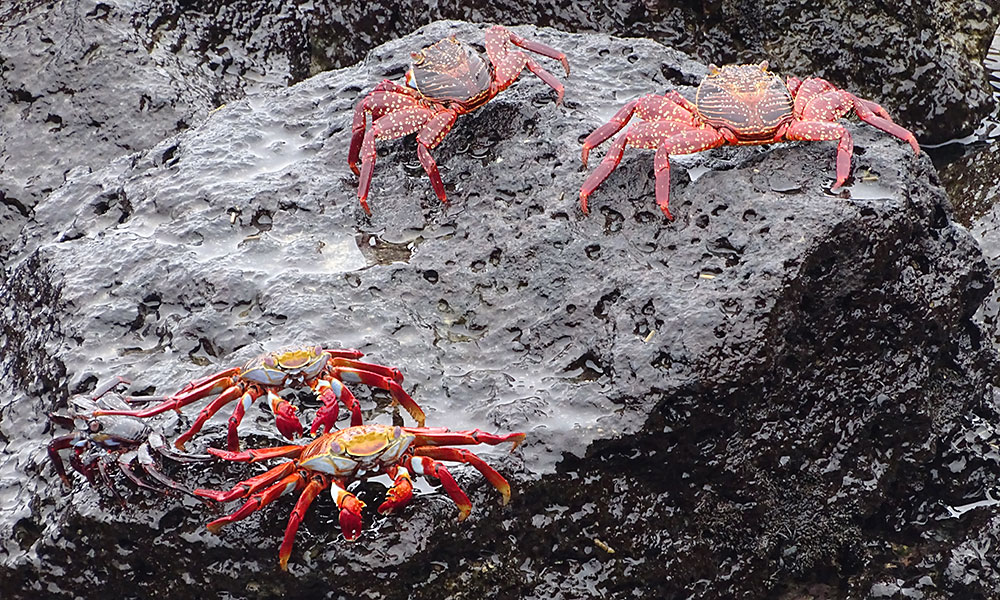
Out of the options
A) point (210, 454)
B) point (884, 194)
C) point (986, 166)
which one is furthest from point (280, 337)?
point (986, 166)

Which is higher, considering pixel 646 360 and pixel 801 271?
pixel 801 271

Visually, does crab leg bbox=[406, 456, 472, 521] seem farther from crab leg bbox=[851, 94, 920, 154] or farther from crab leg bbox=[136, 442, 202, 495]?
crab leg bbox=[851, 94, 920, 154]

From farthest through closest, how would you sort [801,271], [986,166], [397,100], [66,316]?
[986,166]
[397,100]
[66,316]
[801,271]

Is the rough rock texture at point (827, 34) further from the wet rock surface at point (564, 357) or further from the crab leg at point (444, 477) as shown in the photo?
the crab leg at point (444, 477)

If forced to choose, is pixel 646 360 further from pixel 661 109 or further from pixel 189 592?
pixel 189 592

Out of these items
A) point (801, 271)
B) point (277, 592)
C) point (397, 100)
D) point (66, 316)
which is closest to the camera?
point (277, 592)

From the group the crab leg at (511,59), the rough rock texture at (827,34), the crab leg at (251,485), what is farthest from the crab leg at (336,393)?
the rough rock texture at (827,34)

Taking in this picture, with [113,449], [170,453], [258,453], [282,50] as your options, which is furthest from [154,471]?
[282,50]
